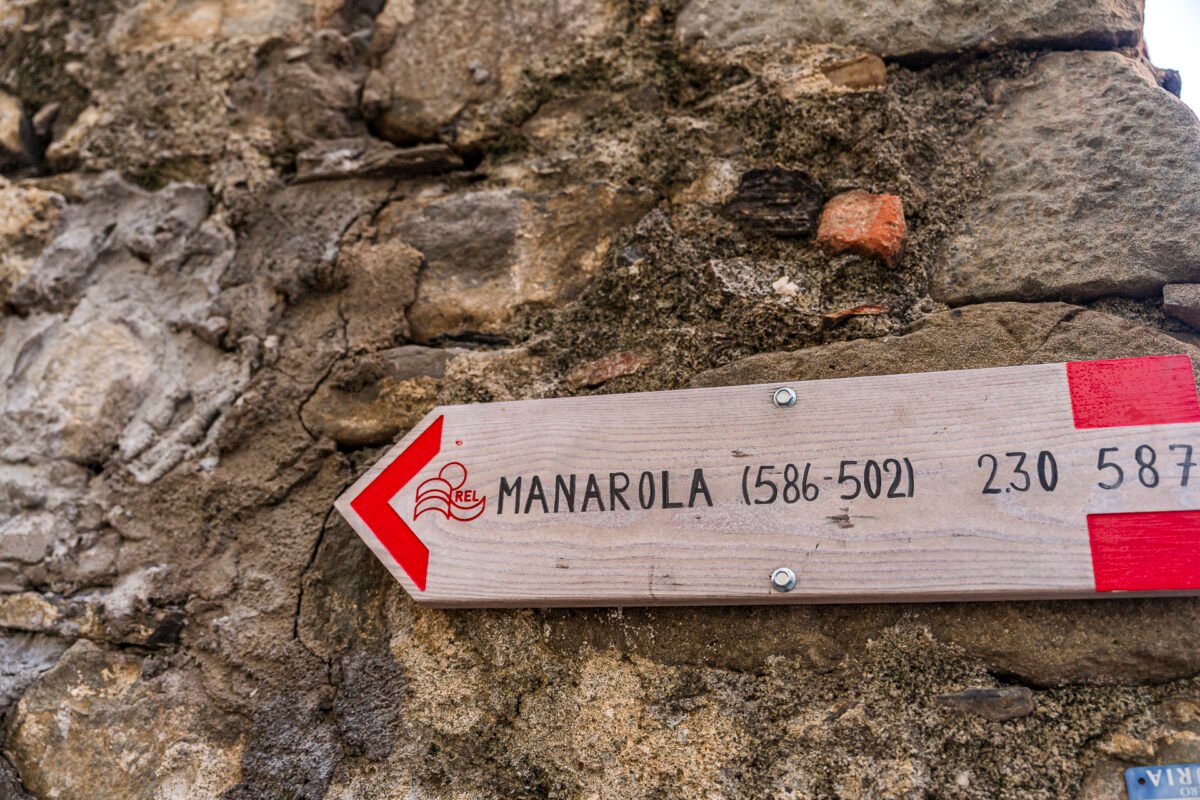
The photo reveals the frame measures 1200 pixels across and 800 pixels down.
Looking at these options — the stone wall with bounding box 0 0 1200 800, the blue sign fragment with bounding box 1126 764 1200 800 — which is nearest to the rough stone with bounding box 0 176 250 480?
the stone wall with bounding box 0 0 1200 800

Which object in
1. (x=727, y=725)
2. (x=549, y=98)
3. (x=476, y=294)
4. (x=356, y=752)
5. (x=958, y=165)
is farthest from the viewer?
(x=549, y=98)

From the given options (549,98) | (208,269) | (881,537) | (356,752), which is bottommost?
(356,752)

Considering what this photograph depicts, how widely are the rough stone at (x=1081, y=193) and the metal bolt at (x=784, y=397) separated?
0.94ft

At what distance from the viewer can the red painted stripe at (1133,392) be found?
1037mm

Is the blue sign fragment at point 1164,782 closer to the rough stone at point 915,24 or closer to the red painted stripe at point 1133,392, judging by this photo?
the red painted stripe at point 1133,392

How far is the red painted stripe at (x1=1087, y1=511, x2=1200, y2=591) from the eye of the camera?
0.98 meters

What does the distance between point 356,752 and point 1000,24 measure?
56.1 inches

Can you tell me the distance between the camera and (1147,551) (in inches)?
38.8

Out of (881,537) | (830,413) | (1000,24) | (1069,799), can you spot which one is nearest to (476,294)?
(830,413)

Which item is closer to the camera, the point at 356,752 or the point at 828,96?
the point at 356,752

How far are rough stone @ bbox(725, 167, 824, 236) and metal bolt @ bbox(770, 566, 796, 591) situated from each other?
536 millimetres

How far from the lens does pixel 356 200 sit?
1.56m

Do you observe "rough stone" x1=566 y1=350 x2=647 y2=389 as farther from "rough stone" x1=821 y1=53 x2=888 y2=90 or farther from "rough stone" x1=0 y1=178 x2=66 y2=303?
"rough stone" x1=0 y1=178 x2=66 y2=303

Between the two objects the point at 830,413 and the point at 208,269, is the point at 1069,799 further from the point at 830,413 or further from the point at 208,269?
the point at 208,269
